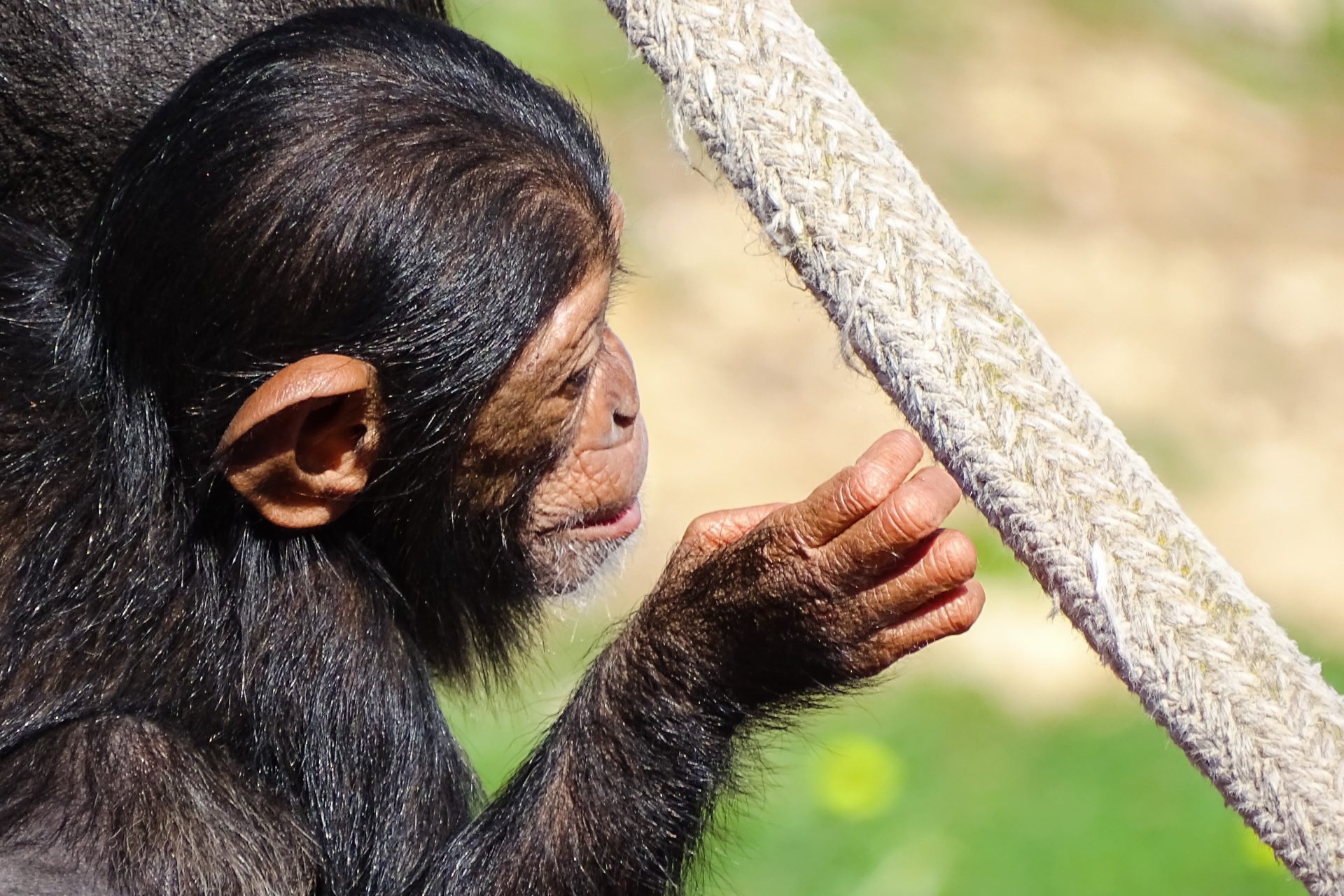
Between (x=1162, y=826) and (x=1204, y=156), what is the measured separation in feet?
28.4

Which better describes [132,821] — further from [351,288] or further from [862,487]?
[862,487]

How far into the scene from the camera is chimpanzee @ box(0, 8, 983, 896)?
3199 mm

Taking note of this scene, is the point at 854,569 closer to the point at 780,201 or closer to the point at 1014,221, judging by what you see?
the point at 780,201

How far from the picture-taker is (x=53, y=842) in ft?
10.3

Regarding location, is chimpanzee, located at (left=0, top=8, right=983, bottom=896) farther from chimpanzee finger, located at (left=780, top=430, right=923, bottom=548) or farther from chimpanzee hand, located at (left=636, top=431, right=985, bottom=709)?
chimpanzee finger, located at (left=780, top=430, right=923, bottom=548)

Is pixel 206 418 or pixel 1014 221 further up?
pixel 1014 221

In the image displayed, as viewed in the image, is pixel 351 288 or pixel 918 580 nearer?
pixel 918 580

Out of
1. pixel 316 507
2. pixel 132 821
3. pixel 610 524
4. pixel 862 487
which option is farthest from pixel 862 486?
pixel 132 821


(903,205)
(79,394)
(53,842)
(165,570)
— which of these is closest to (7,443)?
(79,394)

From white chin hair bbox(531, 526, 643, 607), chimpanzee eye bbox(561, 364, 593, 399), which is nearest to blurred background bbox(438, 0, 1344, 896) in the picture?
white chin hair bbox(531, 526, 643, 607)

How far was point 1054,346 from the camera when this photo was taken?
12227 millimetres

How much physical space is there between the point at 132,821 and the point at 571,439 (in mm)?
1258

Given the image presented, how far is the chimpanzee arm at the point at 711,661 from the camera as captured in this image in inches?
113

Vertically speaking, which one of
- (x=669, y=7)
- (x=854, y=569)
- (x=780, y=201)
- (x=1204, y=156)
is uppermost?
(x=1204, y=156)
